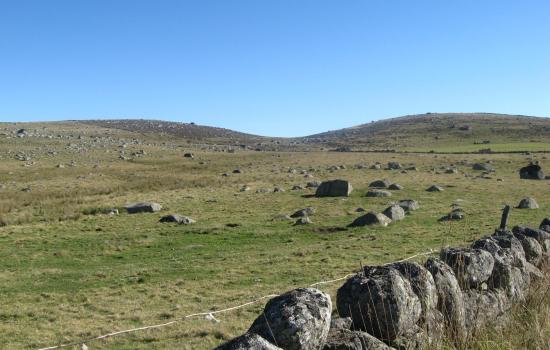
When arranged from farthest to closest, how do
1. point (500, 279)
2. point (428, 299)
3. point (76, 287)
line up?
point (76, 287) → point (500, 279) → point (428, 299)

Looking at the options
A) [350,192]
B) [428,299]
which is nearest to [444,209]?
[350,192]

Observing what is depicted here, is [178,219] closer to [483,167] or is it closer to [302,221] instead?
[302,221]

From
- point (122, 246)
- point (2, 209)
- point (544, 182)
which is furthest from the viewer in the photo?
point (544, 182)

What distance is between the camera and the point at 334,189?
4059cm

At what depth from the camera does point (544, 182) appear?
49625 millimetres

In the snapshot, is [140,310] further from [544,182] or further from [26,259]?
[544,182]

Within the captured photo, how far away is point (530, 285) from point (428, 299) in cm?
301

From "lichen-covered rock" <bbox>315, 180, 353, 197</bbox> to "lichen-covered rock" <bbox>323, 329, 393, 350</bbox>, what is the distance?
3443 centimetres

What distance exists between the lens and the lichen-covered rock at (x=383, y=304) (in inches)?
249

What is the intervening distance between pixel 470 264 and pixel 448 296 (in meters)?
1.21

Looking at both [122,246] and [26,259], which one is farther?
[122,246]

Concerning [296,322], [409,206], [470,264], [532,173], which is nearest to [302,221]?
[409,206]

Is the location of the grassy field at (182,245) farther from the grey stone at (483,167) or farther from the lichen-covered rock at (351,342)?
the grey stone at (483,167)

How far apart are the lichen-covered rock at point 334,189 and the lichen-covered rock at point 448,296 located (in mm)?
32803
